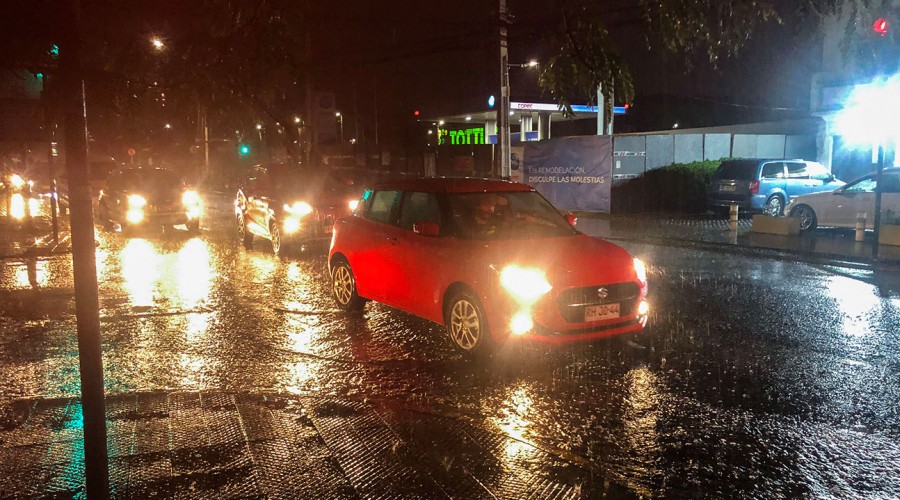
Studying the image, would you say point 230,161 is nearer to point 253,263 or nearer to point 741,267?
point 253,263

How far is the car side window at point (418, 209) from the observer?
786cm

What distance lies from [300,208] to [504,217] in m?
7.58

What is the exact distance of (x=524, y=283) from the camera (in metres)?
6.72

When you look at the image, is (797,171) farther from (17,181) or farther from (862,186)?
(17,181)

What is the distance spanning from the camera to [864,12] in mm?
5746

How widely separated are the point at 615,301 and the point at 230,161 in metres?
54.0

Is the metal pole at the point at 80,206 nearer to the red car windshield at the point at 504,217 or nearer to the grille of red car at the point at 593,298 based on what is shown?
the grille of red car at the point at 593,298

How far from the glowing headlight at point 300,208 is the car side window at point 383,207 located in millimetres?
5983

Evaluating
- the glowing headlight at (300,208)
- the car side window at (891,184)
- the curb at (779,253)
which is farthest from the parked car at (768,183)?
the glowing headlight at (300,208)

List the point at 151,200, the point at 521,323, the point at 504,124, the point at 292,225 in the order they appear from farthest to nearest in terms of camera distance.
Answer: the point at 151,200
the point at 504,124
the point at 292,225
the point at 521,323

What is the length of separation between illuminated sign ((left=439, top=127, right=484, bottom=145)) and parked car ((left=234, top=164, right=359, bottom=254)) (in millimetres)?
34227

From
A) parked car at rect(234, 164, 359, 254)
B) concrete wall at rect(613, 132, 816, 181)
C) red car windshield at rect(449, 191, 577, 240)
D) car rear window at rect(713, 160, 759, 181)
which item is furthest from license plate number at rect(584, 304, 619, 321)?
concrete wall at rect(613, 132, 816, 181)

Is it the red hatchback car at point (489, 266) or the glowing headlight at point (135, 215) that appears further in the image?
the glowing headlight at point (135, 215)

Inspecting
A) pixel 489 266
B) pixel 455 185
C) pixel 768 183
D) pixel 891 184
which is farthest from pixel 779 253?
pixel 489 266
